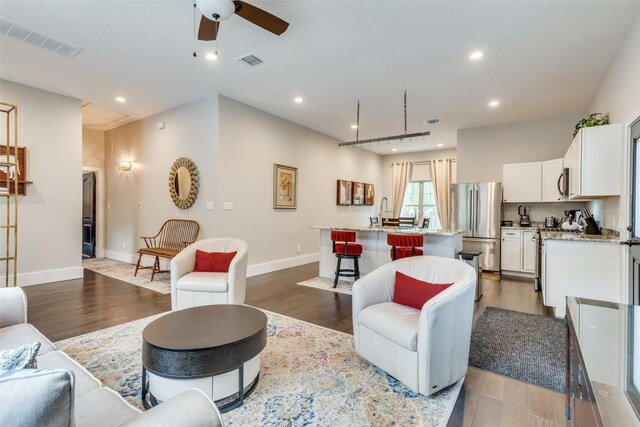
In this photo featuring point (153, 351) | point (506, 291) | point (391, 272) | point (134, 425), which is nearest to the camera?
point (134, 425)

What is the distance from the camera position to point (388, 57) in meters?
3.72

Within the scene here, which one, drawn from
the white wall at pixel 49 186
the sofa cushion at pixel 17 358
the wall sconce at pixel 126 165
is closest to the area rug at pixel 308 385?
the sofa cushion at pixel 17 358

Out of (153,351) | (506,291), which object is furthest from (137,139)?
(506,291)

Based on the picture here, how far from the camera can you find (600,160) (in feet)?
11.5

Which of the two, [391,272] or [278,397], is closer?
[278,397]

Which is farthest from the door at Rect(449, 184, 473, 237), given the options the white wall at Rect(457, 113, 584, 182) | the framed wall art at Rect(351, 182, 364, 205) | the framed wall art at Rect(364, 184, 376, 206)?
the framed wall art at Rect(364, 184, 376, 206)

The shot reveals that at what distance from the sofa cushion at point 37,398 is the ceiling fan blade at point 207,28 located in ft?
8.84

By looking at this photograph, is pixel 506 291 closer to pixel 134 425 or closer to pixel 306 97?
pixel 306 97

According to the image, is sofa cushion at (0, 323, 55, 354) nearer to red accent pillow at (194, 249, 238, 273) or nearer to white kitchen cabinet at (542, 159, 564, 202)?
red accent pillow at (194, 249, 238, 273)

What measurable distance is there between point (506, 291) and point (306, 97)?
4.41 metres

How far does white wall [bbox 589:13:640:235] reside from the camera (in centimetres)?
301

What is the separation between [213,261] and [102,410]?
2542mm

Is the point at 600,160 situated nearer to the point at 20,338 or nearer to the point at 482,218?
the point at 482,218

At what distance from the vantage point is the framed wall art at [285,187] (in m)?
6.12
